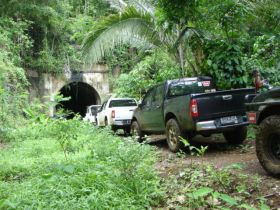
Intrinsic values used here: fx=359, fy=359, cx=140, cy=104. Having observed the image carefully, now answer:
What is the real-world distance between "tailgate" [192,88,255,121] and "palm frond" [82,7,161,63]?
15.0ft

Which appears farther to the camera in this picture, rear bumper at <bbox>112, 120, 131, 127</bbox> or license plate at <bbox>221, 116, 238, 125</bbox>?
rear bumper at <bbox>112, 120, 131, 127</bbox>

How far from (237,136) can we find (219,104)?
1.34 m

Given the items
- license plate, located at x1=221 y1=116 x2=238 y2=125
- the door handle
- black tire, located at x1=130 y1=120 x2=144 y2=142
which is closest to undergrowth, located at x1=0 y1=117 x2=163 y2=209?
license plate, located at x1=221 y1=116 x2=238 y2=125

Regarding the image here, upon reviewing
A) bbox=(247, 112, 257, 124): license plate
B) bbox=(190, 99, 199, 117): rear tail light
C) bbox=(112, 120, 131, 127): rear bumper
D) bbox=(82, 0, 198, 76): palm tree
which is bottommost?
bbox=(112, 120, 131, 127): rear bumper

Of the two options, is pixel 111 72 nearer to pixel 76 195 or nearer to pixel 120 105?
pixel 120 105

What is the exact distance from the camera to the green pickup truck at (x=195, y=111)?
23.5 ft

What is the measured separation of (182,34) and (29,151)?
496cm

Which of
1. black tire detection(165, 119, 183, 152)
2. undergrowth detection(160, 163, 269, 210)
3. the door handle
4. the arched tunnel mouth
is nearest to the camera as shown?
undergrowth detection(160, 163, 269, 210)

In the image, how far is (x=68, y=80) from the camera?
872 inches

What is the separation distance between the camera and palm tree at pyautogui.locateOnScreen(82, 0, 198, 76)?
1116 centimetres

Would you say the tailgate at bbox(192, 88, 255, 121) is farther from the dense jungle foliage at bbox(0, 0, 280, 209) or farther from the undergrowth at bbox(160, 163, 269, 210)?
the undergrowth at bbox(160, 163, 269, 210)

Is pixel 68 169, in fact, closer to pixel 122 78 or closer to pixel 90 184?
pixel 90 184

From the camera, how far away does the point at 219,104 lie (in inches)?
285

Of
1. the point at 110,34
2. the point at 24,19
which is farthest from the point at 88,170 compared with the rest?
the point at 24,19
